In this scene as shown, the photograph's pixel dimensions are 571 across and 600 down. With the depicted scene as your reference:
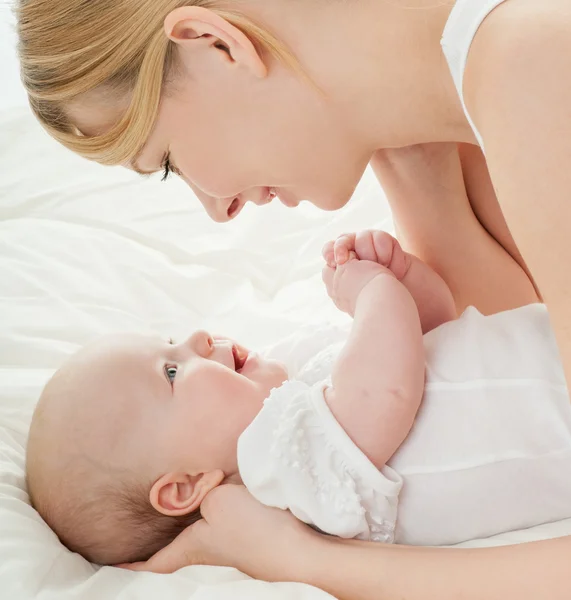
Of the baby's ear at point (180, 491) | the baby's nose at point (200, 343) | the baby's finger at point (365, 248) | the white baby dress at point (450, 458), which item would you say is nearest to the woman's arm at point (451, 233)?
the baby's finger at point (365, 248)

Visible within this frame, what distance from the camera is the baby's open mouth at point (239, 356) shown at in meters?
1.39

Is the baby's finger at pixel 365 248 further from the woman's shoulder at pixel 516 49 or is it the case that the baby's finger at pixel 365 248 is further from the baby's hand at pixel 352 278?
the woman's shoulder at pixel 516 49

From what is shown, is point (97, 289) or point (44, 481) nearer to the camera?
point (44, 481)

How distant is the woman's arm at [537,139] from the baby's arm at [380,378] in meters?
0.29

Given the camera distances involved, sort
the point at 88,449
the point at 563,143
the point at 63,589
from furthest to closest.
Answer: the point at 88,449
the point at 63,589
the point at 563,143

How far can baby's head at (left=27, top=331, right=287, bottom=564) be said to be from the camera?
4.01 feet

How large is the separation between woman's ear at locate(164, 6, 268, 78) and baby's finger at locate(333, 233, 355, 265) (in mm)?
343

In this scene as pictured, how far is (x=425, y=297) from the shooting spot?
4.64 feet

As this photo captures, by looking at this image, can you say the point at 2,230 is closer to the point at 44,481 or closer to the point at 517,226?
the point at 44,481

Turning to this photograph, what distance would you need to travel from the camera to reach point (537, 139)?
85cm

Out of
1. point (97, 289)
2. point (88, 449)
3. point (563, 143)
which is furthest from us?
point (97, 289)

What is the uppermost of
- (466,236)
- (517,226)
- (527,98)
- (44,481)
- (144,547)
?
(527,98)

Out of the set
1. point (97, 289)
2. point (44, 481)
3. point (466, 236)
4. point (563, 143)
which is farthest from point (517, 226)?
point (97, 289)

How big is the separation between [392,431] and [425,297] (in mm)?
353
